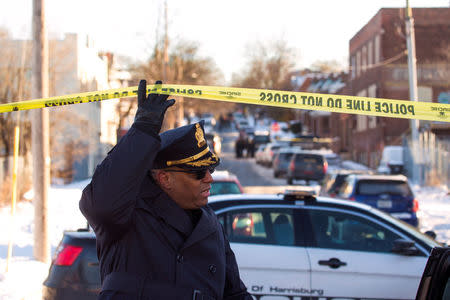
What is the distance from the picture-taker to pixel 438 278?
12.9 feet

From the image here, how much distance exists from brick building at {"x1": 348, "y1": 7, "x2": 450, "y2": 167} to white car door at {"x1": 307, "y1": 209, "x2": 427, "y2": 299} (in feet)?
87.5

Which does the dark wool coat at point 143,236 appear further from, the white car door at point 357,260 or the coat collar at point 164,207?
the white car door at point 357,260

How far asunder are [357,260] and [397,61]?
31.5 metres

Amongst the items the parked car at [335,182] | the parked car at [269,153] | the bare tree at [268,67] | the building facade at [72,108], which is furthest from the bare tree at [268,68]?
the parked car at [335,182]

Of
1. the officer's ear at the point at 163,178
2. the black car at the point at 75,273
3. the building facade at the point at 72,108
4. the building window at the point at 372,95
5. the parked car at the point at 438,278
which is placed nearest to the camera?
the officer's ear at the point at 163,178

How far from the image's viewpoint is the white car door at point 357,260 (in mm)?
5902

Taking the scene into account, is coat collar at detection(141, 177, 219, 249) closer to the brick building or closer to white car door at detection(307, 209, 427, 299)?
white car door at detection(307, 209, 427, 299)

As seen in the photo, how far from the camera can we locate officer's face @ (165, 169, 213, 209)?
2.76 metres

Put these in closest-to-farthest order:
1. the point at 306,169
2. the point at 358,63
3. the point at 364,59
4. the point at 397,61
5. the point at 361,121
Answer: the point at 306,169, the point at 397,61, the point at 364,59, the point at 358,63, the point at 361,121

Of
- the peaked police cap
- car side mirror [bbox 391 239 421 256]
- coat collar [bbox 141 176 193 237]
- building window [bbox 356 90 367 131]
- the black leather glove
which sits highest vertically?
building window [bbox 356 90 367 131]

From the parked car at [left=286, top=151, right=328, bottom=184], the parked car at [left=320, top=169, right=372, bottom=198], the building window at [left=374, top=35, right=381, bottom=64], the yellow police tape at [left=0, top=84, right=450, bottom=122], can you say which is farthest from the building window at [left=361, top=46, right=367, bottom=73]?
the yellow police tape at [left=0, top=84, right=450, bottom=122]

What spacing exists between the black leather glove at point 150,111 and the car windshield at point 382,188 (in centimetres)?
1035

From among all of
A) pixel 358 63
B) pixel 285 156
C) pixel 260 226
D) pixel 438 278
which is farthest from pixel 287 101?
pixel 358 63

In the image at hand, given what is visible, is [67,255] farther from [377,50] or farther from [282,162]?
[377,50]
